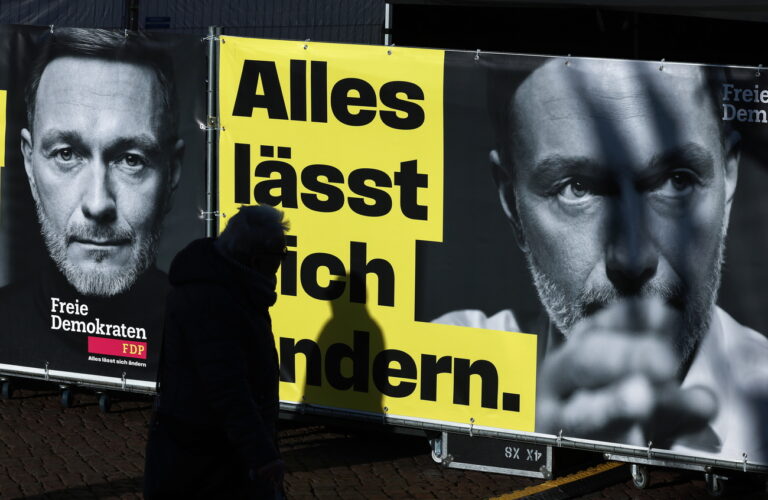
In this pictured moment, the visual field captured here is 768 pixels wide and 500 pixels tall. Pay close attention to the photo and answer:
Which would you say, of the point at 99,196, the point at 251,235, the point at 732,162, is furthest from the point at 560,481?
the point at 251,235

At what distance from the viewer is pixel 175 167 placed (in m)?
7.18

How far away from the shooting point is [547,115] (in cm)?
627

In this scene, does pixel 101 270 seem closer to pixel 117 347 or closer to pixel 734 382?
pixel 117 347

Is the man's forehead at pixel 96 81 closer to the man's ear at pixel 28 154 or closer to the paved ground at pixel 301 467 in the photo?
the man's ear at pixel 28 154

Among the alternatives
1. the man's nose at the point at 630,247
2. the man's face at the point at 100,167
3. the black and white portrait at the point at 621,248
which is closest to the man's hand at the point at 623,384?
the black and white portrait at the point at 621,248

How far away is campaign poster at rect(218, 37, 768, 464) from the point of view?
239 inches

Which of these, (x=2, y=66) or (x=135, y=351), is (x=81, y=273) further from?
(x=2, y=66)

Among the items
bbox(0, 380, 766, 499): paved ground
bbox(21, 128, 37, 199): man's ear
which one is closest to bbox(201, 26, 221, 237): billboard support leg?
bbox(21, 128, 37, 199): man's ear

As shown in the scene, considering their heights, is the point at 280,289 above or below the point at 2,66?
below

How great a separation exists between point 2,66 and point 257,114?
184cm

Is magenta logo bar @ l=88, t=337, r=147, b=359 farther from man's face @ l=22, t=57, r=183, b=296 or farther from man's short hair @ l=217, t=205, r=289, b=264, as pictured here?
man's short hair @ l=217, t=205, r=289, b=264

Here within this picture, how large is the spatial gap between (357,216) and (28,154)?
88.8 inches

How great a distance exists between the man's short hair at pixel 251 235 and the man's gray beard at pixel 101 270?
335 cm

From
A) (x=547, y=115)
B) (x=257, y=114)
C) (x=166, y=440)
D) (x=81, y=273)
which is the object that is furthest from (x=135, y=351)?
(x=166, y=440)
